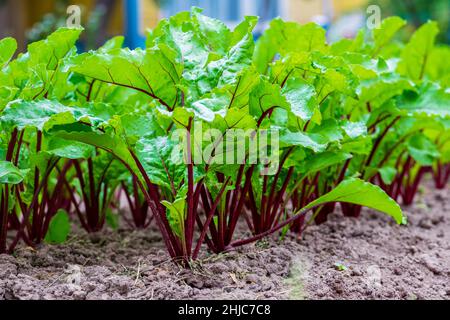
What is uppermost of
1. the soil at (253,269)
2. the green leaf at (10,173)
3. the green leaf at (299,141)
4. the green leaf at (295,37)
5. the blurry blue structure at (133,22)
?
the blurry blue structure at (133,22)

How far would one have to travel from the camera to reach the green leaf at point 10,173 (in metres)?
1.70

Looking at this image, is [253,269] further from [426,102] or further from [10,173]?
[426,102]

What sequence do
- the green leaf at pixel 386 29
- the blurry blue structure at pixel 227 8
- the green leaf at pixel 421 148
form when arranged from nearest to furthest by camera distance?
the green leaf at pixel 386 29, the green leaf at pixel 421 148, the blurry blue structure at pixel 227 8

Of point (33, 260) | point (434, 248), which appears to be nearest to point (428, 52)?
point (434, 248)

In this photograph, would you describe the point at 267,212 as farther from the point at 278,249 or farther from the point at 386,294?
the point at 386,294

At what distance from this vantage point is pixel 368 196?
1.74 m

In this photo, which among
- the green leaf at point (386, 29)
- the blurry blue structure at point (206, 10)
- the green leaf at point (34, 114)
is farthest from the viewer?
the blurry blue structure at point (206, 10)

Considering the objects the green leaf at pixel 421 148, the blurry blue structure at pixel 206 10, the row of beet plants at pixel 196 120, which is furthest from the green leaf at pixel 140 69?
the blurry blue structure at pixel 206 10

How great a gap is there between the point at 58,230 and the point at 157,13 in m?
5.40

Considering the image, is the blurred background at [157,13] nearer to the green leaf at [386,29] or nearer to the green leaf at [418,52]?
the green leaf at [418,52]

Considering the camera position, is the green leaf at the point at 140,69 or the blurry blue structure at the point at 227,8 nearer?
the green leaf at the point at 140,69

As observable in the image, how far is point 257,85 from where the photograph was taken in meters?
1.67

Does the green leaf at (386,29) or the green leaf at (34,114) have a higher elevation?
the green leaf at (386,29)

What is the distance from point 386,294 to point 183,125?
0.73 m
